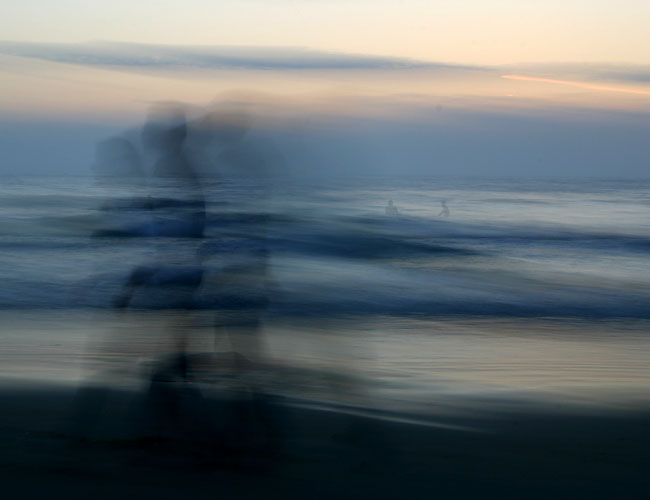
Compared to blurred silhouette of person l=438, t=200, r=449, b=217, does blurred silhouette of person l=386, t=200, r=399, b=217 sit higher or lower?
higher

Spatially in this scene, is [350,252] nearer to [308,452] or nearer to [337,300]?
[337,300]

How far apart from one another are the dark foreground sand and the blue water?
825 mm

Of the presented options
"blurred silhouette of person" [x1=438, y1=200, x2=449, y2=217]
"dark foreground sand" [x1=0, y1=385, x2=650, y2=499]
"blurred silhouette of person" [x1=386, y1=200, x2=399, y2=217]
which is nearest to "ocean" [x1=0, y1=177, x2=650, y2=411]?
"dark foreground sand" [x1=0, y1=385, x2=650, y2=499]

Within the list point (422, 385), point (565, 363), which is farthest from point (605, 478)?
point (565, 363)

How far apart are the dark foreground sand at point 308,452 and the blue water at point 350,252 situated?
82 cm

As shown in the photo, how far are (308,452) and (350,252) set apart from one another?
13.5 m

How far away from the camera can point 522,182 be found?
169 feet

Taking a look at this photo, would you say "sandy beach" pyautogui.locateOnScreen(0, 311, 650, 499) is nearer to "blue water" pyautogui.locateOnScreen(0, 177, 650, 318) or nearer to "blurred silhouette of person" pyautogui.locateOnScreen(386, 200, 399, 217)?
"blue water" pyautogui.locateOnScreen(0, 177, 650, 318)

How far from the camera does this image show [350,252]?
17766 mm

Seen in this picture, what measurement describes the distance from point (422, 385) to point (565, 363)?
1776mm

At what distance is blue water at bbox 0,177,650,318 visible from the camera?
13.7ft

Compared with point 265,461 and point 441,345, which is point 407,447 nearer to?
point 265,461

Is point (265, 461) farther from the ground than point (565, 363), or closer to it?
farther from the ground

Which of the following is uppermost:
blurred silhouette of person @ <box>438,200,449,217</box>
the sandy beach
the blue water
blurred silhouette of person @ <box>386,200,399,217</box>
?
the sandy beach
